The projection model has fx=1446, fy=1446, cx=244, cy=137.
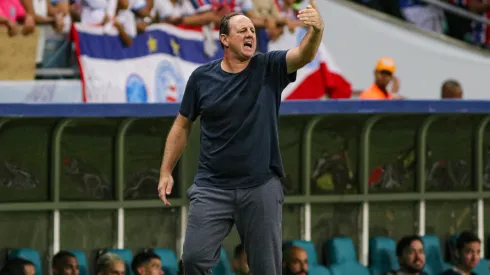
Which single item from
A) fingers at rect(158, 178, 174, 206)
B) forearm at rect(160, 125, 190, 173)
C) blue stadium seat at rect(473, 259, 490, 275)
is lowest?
blue stadium seat at rect(473, 259, 490, 275)

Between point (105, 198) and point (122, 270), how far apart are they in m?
1.09

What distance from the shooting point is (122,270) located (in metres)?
10.2

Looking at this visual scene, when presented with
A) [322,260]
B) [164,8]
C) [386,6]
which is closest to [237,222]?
[322,260]

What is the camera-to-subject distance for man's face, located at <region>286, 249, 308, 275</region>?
10930mm

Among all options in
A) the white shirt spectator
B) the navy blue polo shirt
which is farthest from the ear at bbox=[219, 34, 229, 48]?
the white shirt spectator

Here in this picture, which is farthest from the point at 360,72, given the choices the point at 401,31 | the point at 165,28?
the point at 165,28

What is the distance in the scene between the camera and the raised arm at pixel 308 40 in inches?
266

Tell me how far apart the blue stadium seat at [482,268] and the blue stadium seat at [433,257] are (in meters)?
0.30

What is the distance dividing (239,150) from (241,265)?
387 cm

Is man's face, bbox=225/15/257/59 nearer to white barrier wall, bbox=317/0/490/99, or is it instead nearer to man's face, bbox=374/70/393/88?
man's face, bbox=374/70/393/88

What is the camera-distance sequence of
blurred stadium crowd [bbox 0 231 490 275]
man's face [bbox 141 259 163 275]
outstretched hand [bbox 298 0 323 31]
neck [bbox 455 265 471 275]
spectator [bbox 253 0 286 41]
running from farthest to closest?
spectator [bbox 253 0 286 41]
neck [bbox 455 265 471 275]
man's face [bbox 141 259 163 275]
blurred stadium crowd [bbox 0 231 490 275]
outstretched hand [bbox 298 0 323 31]

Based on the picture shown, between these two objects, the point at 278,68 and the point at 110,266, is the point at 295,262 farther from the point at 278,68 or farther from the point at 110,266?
the point at 278,68

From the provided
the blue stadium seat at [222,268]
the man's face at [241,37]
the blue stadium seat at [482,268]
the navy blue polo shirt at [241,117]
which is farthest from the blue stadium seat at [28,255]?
the man's face at [241,37]

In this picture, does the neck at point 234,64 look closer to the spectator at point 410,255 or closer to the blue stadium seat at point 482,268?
the spectator at point 410,255
